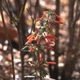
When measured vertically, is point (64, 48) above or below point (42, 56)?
below

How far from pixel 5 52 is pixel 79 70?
0.73 m

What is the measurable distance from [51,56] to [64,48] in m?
0.36

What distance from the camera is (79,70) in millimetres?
2881

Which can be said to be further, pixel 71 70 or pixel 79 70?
pixel 79 70

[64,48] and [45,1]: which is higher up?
[45,1]

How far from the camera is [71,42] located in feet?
8.29

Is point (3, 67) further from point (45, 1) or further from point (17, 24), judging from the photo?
point (45, 1)

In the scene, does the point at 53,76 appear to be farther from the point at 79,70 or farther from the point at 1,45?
the point at 1,45

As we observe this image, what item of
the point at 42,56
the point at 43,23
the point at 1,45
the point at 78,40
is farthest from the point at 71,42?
the point at 43,23

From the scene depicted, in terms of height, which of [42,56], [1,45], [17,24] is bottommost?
[1,45]

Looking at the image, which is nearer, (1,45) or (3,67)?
(3,67)

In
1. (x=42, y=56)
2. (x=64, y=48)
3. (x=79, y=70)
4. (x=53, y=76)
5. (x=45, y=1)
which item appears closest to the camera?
(x=42, y=56)

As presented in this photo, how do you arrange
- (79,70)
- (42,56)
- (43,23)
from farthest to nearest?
1. (79,70)
2. (42,56)
3. (43,23)

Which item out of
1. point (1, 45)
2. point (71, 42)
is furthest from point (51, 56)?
point (1, 45)
